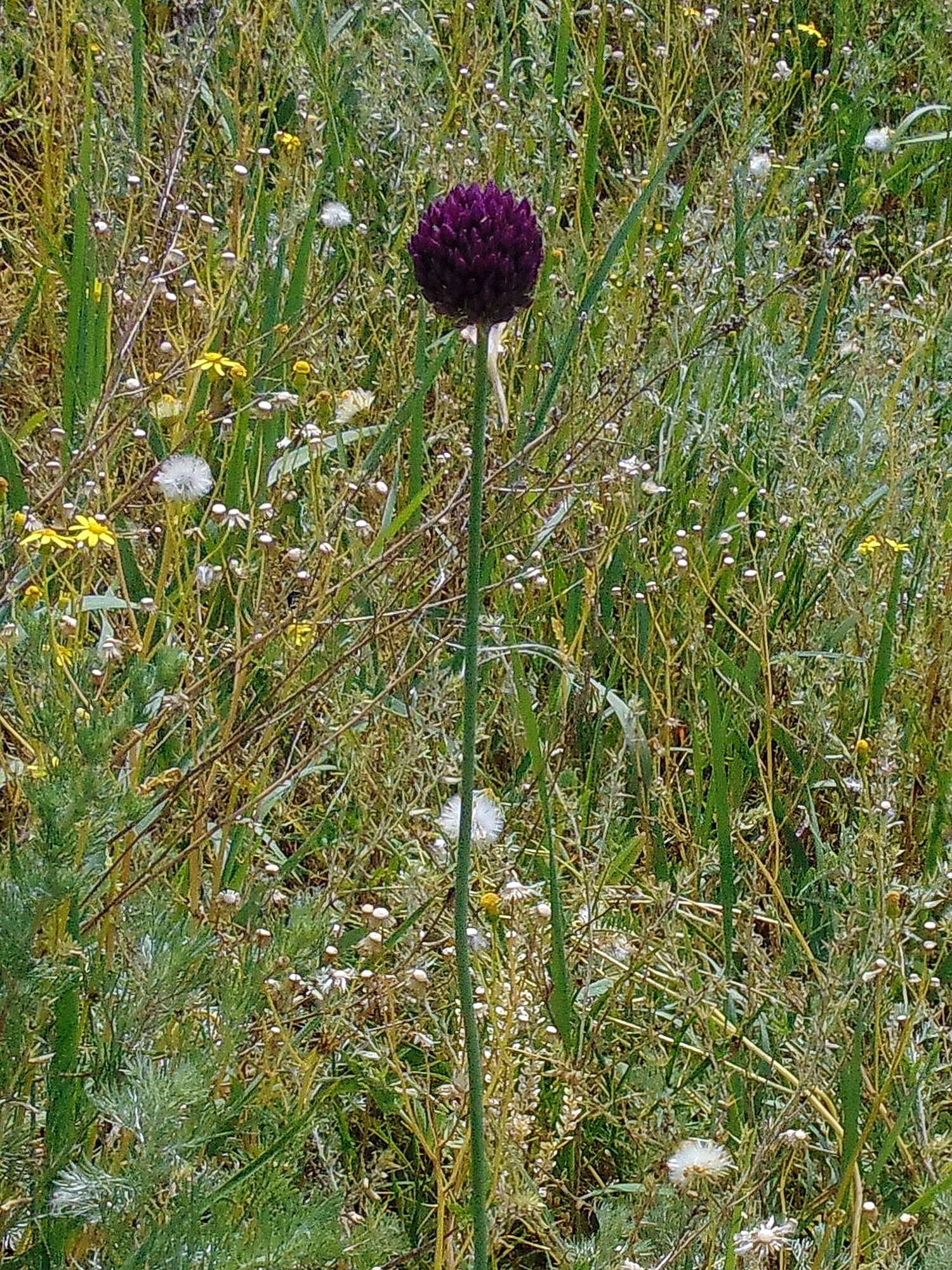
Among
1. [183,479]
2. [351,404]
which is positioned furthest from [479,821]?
[351,404]

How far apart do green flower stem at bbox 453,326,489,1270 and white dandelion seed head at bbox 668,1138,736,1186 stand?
8.1 inches

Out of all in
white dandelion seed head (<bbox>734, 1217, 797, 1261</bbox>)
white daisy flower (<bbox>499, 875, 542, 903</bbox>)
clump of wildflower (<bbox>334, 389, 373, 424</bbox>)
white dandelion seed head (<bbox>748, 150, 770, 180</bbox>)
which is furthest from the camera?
white dandelion seed head (<bbox>748, 150, 770, 180</bbox>)

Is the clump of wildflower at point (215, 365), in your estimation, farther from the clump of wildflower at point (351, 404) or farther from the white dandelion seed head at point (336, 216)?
the white dandelion seed head at point (336, 216)

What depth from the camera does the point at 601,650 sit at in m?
1.81

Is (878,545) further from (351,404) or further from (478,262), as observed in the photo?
(478,262)

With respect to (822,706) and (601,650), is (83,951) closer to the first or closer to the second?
(822,706)

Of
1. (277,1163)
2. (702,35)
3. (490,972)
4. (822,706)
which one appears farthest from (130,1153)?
(702,35)

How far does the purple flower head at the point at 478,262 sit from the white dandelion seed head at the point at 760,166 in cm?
169

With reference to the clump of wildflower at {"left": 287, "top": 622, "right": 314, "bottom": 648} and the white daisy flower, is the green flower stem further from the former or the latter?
the clump of wildflower at {"left": 287, "top": 622, "right": 314, "bottom": 648}

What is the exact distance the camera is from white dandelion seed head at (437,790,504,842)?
1.26 m

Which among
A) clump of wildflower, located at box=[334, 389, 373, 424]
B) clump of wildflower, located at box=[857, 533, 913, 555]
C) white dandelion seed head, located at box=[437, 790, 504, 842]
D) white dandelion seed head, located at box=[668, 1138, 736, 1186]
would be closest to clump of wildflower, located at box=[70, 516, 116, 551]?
white dandelion seed head, located at box=[437, 790, 504, 842]

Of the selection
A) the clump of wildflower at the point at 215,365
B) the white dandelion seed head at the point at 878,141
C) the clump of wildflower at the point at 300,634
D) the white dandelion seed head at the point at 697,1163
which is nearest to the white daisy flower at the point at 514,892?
the white dandelion seed head at the point at 697,1163

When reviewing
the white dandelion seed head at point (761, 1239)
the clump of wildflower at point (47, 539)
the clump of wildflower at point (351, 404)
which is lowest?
the white dandelion seed head at point (761, 1239)

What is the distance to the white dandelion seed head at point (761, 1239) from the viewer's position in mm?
1009
